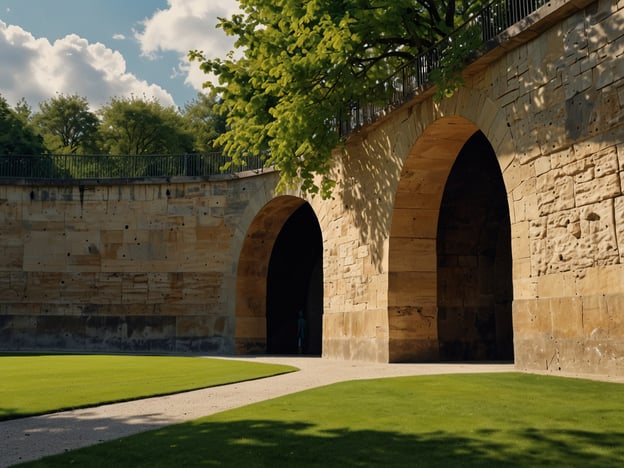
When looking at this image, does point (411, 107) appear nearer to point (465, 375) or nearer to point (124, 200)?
point (465, 375)

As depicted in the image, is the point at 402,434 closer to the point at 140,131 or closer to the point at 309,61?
the point at 309,61

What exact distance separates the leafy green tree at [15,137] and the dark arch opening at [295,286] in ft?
48.5

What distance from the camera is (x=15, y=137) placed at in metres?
32.8

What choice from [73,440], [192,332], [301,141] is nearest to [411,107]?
[301,141]

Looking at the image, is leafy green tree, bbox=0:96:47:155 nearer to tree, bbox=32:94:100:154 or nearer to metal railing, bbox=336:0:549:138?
tree, bbox=32:94:100:154

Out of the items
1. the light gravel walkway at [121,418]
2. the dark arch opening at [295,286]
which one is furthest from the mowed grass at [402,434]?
the dark arch opening at [295,286]

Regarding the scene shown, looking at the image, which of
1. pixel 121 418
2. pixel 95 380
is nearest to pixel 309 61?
pixel 95 380

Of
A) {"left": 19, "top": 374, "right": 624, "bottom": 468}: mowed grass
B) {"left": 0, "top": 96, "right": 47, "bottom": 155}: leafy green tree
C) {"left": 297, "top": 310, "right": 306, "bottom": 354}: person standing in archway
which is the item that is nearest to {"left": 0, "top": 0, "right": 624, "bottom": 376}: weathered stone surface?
{"left": 297, "top": 310, "right": 306, "bottom": 354}: person standing in archway

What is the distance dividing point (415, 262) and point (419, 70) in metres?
3.96

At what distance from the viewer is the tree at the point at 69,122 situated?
45.0 metres

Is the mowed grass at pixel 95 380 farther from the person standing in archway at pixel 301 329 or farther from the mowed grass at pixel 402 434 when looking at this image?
the person standing in archway at pixel 301 329

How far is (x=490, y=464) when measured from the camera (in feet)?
15.5

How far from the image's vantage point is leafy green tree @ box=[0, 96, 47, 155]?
3230 centimetres

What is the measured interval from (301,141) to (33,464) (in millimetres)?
10853
